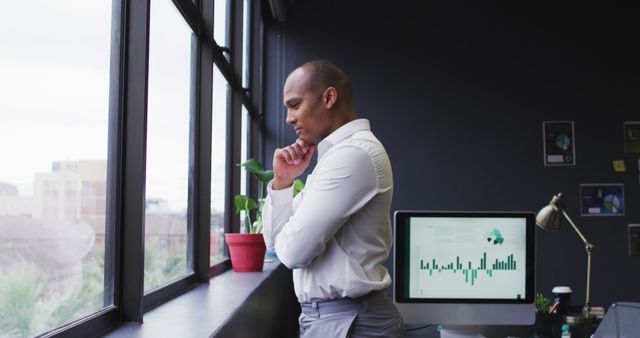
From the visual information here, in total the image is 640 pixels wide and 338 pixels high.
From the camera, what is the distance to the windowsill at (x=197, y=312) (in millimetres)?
1408

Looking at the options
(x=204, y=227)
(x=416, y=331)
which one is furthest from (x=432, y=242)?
(x=204, y=227)

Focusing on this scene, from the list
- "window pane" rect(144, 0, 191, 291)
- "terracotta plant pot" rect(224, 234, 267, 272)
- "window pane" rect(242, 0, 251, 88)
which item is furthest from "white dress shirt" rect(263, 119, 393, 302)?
"window pane" rect(242, 0, 251, 88)

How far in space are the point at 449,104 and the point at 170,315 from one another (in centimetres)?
391

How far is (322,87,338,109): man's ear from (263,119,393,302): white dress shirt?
74mm

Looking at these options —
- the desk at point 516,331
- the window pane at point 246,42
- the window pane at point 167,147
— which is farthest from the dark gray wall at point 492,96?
the window pane at point 167,147

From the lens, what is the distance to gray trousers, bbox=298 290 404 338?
157 cm

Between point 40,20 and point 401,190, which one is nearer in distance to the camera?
point 40,20

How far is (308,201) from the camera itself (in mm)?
1538

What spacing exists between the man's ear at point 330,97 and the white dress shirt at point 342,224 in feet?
0.24

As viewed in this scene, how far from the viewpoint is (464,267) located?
2.32 meters

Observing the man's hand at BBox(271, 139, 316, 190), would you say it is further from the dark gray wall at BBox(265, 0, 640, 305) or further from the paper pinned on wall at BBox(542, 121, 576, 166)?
the paper pinned on wall at BBox(542, 121, 576, 166)

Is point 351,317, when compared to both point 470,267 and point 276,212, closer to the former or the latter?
point 276,212

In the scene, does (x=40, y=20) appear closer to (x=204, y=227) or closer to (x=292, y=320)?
(x=204, y=227)

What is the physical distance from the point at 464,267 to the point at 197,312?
105cm
